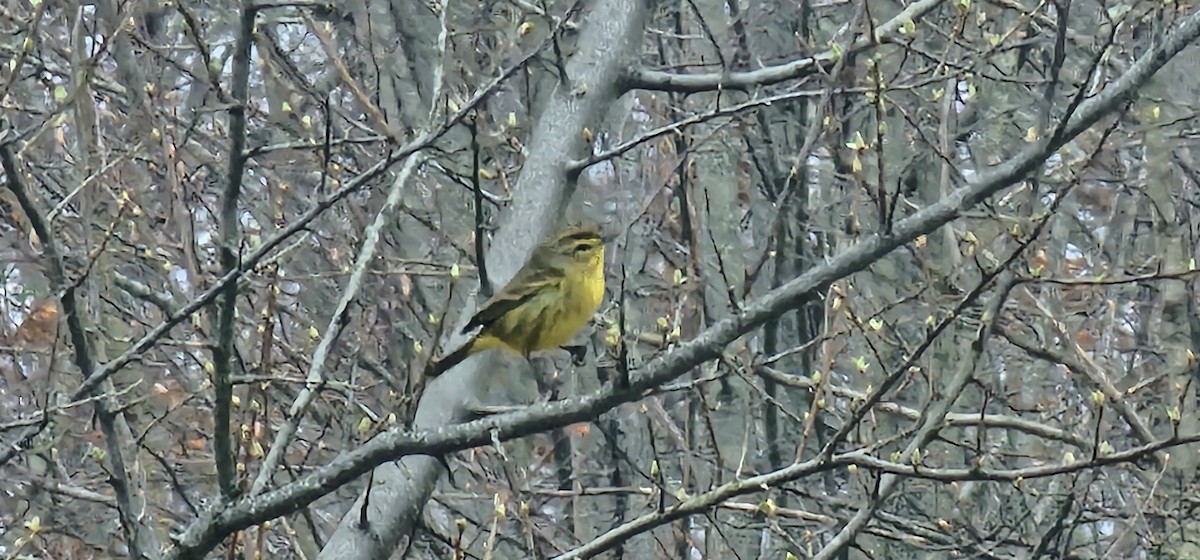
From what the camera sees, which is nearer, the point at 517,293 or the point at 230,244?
the point at 230,244

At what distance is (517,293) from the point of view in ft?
18.1

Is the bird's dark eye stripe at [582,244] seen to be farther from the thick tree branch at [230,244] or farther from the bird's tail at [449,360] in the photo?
the thick tree branch at [230,244]

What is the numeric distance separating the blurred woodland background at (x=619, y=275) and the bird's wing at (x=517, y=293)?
21cm

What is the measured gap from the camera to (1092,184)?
33.9 feet

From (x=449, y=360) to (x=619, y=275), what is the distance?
4.44 ft

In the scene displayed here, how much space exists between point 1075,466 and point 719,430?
200 inches

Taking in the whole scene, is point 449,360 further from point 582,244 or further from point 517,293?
point 582,244

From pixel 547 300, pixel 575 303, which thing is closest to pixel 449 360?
pixel 547 300

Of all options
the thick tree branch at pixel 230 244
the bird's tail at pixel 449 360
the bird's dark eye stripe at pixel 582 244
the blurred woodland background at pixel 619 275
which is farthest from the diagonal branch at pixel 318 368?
the bird's dark eye stripe at pixel 582 244

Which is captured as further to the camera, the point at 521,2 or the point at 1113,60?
the point at 1113,60

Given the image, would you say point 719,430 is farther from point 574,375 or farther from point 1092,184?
point 1092,184

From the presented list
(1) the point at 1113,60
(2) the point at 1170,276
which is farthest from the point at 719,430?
(2) the point at 1170,276

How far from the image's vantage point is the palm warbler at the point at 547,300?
5.49 meters

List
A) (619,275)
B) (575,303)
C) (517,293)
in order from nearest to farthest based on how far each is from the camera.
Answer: (517,293), (575,303), (619,275)
